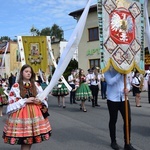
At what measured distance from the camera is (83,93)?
10.8m

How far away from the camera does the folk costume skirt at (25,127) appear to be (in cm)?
425

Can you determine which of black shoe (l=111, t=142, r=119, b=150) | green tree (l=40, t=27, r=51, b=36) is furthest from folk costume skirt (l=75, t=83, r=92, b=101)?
green tree (l=40, t=27, r=51, b=36)

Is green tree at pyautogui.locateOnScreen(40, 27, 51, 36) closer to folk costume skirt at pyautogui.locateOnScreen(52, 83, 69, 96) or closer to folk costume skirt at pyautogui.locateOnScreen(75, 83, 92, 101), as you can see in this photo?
folk costume skirt at pyautogui.locateOnScreen(52, 83, 69, 96)

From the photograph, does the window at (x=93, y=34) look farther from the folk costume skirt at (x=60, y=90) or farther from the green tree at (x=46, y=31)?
the green tree at (x=46, y=31)

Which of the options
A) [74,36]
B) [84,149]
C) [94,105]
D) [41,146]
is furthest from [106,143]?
[94,105]

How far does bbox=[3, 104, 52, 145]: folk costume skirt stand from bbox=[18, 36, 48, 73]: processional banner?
→ 8.81 metres

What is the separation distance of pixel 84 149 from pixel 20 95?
6.13ft

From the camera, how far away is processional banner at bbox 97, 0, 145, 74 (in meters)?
5.10

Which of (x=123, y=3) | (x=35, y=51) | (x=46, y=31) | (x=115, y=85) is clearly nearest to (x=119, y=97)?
(x=115, y=85)

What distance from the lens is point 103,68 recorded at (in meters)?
5.06

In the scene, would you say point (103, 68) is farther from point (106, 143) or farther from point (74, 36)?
point (106, 143)

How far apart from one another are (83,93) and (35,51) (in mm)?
3750

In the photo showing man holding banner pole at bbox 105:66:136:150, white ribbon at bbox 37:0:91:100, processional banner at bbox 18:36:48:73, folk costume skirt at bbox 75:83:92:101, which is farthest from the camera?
processional banner at bbox 18:36:48:73

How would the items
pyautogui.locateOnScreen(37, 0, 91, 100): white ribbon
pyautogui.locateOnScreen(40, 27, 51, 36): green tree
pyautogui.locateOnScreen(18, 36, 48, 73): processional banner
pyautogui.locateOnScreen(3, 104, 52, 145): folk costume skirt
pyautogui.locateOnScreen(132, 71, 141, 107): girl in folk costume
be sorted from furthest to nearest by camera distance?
pyautogui.locateOnScreen(40, 27, 51, 36): green tree → pyautogui.locateOnScreen(18, 36, 48, 73): processional banner → pyautogui.locateOnScreen(132, 71, 141, 107): girl in folk costume → pyautogui.locateOnScreen(37, 0, 91, 100): white ribbon → pyautogui.locateOnScreen(3, 104, 52, 145): folk costume skirt
